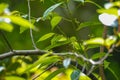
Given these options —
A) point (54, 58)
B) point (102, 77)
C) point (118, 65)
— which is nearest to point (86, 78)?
point (102, 77)

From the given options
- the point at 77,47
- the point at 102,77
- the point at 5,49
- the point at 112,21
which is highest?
the point at 112,21

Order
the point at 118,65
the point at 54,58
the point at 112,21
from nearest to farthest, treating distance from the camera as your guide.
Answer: the point at 112,21 → the point at 54,58 → the point at 118,65

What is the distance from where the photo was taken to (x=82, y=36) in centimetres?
310

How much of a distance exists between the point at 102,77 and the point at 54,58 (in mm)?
234

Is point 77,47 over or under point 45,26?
over

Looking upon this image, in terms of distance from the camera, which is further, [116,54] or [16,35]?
[16,35]

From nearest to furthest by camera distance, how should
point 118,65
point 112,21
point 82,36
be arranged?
point 112,21
point 118,65
point 82,36

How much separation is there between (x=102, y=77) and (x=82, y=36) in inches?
76.2

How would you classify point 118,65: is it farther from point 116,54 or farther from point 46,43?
point 46,43

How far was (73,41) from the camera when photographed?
3.72 feet

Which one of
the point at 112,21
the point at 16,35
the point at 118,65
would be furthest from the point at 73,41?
the point at 16,35

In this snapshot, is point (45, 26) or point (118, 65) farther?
point (45, 26)

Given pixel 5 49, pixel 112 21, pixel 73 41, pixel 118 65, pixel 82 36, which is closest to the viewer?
pixel 112 21

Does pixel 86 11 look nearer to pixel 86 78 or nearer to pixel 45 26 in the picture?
pixel 45 26
